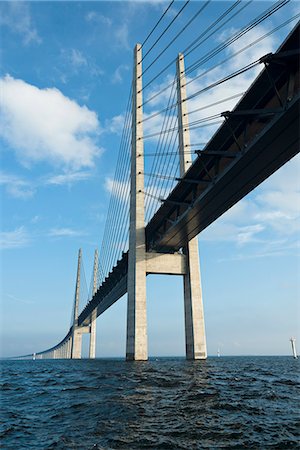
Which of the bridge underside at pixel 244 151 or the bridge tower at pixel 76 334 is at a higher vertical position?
the bridge underside at pixel 244 151

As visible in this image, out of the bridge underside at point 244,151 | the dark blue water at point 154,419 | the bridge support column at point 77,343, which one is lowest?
the dark blue water at point 154,419

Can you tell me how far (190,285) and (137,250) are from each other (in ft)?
21.5

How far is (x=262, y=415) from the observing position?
8203 millimetres

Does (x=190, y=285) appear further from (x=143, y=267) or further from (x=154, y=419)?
(x=154, y=419)

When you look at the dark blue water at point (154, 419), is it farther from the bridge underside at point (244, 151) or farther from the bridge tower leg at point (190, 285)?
the bridge tower leg at point (190, 285)

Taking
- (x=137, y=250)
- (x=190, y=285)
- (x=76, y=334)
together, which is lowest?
(x=76, y=334)

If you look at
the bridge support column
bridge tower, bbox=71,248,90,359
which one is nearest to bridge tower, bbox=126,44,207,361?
bridge tower, bbox=71,248,90,359

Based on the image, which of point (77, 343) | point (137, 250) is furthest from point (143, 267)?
point (77, 343)

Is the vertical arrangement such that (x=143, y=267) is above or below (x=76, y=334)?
above

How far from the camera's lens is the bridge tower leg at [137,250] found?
30.2 m

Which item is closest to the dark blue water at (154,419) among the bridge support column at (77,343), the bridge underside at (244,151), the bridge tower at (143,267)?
the bridge underside at (244,151)

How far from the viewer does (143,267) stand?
3272cm

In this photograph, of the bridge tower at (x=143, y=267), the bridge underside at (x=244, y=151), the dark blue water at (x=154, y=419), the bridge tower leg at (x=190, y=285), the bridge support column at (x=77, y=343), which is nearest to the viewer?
the dark blue water at (x=154, y=419)

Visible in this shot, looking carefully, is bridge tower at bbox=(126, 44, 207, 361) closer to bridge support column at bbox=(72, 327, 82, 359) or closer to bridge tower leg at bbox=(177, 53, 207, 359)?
bridge tower leg at bbox=(177, 53, 207, 359)
